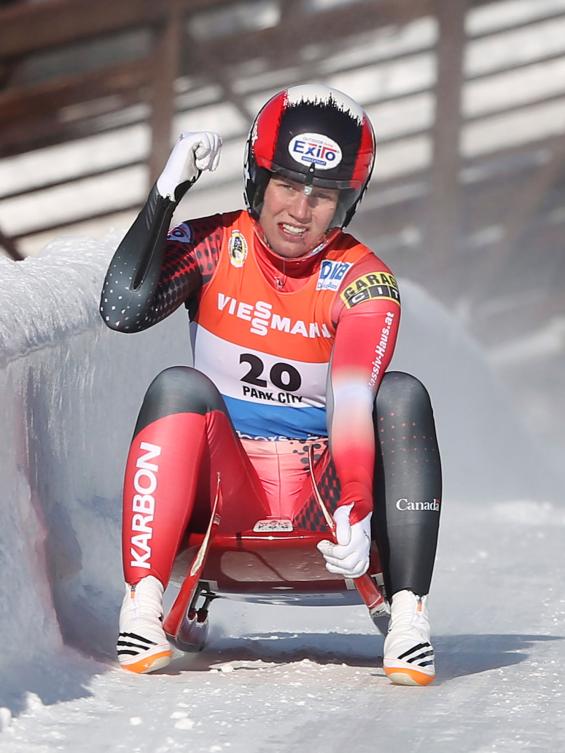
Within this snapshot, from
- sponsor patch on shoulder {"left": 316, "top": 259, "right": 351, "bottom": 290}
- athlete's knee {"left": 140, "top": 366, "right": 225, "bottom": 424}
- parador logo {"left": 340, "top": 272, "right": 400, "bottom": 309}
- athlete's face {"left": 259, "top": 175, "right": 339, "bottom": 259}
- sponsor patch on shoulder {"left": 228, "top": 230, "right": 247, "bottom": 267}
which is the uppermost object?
athlete's face {"left": 259, "top": 175, "right": 339, "bottom": 259}

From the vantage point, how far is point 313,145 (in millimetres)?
2969

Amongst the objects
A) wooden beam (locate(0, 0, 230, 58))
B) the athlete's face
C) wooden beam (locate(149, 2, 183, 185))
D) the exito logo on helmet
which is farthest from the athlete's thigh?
wooden beam (locate(0, 0, 230, 58))

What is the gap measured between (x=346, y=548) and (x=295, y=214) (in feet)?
2.32

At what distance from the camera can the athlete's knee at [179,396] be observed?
2.79m

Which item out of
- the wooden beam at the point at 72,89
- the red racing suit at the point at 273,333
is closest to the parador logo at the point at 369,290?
the red racing suit at the point at 273,333

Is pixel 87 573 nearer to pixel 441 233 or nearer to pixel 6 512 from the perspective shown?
pixel 6 512

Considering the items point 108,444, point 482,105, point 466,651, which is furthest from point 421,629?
point 482,105

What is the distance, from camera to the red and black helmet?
2969mm

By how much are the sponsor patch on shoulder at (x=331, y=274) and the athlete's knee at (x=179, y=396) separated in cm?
34

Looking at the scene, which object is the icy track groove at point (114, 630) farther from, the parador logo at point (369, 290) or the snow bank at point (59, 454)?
the parador logo at point (369, 290)

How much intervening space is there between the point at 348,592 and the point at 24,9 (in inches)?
376

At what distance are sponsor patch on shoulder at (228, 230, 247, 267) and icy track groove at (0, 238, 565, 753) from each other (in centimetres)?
41

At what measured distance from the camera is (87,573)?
3.23 m

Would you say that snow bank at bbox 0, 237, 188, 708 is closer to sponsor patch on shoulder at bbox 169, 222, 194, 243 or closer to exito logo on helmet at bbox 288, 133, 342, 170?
sponsor patch on shoulder at bbox 169, 222, 194, 243
